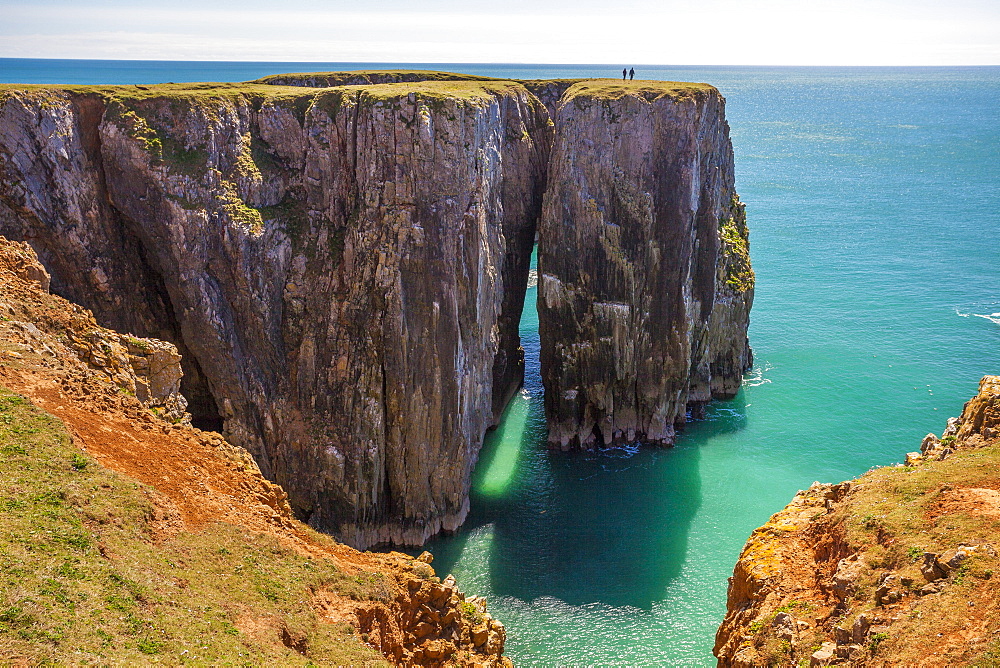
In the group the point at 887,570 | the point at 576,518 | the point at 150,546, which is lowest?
the point at 576,518

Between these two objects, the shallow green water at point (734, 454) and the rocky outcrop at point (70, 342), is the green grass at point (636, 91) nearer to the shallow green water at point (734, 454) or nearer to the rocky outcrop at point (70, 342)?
the shallow green water at point (734, 454)

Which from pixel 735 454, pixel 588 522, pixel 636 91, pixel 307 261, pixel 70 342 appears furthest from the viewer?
pixel 735 454

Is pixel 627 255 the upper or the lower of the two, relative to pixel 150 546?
upper

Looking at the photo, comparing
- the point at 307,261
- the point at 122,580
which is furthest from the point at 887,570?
the point at 307,261

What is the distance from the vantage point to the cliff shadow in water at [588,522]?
1435 inches

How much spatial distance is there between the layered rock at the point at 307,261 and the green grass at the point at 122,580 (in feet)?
62.0

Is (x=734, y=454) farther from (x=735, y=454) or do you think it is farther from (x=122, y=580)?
(x=122, y=580)

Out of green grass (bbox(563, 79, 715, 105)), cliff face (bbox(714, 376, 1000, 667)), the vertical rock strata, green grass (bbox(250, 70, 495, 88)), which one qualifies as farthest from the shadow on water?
green grass (bbox(250, 70, 495, 88))

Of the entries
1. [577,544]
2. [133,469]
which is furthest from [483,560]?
[133,469]

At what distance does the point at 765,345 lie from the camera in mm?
65625

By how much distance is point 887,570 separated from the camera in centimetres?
1661

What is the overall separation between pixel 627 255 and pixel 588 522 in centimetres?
1762

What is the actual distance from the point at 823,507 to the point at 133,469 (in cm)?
1867

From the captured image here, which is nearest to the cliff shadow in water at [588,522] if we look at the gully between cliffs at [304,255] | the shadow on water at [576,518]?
the shadow on water at [576,518]
